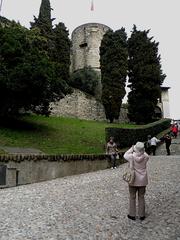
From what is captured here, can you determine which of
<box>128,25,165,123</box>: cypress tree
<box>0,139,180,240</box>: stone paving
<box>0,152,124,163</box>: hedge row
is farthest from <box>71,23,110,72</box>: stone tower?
<box>0,139,180,240</box>: stone paving

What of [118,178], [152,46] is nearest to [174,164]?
[118,178]

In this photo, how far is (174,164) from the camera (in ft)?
54.2

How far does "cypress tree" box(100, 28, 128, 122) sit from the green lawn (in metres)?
8.24

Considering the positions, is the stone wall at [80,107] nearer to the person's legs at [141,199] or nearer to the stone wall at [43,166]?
the stone wall at [43,166]

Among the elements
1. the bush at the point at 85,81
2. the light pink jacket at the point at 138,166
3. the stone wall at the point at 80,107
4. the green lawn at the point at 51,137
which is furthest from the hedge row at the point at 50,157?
the bush at the point at 85,81

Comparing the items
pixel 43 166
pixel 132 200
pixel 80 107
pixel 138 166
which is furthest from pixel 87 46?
pixel 132 200

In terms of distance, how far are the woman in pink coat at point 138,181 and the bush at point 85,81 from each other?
3267cm

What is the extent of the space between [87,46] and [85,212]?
43794 millimetres

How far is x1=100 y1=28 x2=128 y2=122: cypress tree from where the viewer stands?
3394cm

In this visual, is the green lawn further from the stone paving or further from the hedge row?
the stone paving

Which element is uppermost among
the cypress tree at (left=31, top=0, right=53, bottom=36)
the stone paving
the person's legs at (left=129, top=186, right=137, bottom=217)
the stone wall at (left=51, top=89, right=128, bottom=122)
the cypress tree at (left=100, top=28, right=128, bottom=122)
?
the cypress tree at (left=31, top=0, right=53, bottom=36)

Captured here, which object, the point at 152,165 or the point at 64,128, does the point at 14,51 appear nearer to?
Result: the point at 64,128

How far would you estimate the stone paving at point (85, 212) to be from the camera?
6.19 metres

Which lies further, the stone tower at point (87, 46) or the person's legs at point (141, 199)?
the stone tower at point (87, 46)
